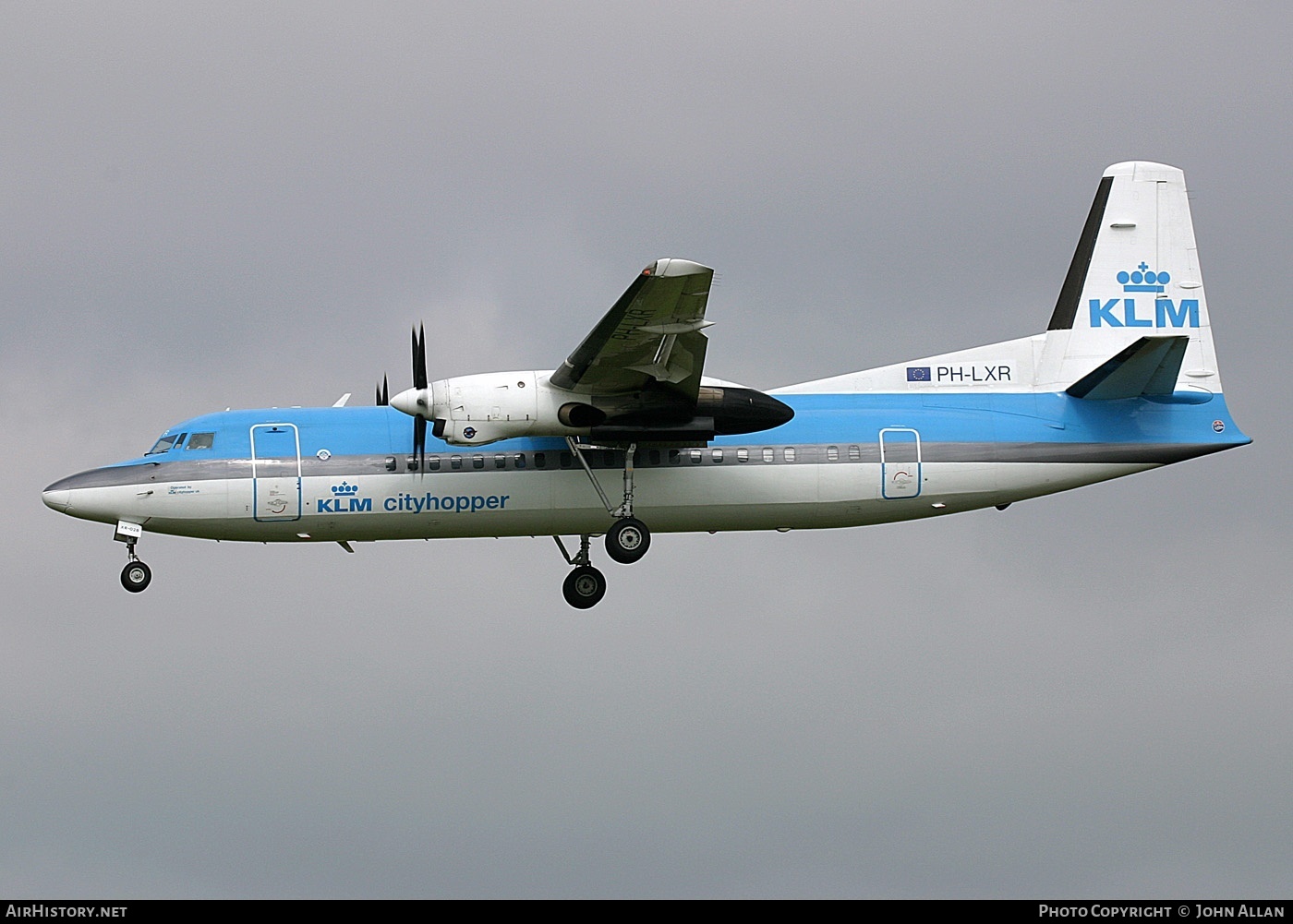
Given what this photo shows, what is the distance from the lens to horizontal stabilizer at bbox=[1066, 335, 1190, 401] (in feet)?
106

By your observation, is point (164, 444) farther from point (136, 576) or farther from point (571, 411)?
point (571, 411)

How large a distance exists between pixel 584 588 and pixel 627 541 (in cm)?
226

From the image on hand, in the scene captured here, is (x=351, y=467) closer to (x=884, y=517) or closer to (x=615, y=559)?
(x=615, y=559)

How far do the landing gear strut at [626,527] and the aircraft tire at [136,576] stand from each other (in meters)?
7.16

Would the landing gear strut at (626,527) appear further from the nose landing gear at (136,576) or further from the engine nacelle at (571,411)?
the nose landing gear at (136,576)

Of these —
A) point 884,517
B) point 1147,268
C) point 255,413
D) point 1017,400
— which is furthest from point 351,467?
point 1147,268

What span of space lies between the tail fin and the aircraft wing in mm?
8349

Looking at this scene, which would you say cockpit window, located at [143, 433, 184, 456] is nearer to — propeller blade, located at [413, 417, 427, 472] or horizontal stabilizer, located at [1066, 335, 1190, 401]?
propeller blade, located at [413, 417, 427, 472]

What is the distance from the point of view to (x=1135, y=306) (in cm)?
3588

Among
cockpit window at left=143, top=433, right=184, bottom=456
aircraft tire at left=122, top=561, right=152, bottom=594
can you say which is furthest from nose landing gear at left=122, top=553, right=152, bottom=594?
cockpit window at left=143, top=433, right=184, bottom=456

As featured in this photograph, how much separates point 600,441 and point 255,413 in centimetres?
583

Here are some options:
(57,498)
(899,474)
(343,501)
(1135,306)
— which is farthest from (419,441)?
(1135,306)
